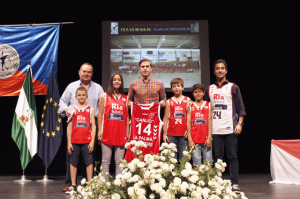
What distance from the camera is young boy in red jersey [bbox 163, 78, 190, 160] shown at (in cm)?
307

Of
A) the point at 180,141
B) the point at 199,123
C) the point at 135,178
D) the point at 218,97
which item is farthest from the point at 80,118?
the point at 135,178

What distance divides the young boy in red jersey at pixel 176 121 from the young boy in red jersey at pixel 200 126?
0.24 feet

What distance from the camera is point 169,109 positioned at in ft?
10.3

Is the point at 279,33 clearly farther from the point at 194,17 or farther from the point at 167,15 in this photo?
the point at 167,15

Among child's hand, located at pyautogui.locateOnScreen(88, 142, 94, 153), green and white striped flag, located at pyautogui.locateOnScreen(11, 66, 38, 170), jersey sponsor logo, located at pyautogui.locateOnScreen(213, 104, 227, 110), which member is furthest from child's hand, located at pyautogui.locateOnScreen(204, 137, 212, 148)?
green and white striped flag, located at pyautogui.locateOnScreen(11, 66, 38, 170)

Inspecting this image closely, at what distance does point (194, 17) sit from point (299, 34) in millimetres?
2025

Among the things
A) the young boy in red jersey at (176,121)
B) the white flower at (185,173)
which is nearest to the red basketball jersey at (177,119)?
the young boy in red jersey at (176,121)

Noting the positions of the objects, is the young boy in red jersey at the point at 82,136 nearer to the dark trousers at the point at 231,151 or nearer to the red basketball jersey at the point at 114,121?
the red basketball jersey at the point at 114,121

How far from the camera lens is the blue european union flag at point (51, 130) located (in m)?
4.23

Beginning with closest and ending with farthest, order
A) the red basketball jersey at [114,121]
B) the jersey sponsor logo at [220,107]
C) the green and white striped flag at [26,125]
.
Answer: the red basketball jersey at [114,121], the jersey sponsor logo at [220,107], the green and white striped flag at [26,125]

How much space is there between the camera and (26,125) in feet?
14.0

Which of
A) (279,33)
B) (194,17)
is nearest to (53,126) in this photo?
(194,17)

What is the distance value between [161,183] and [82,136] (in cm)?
200

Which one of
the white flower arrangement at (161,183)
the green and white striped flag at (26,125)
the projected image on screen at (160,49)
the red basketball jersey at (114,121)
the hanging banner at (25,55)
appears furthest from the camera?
the projected image on screen at (160,49)
